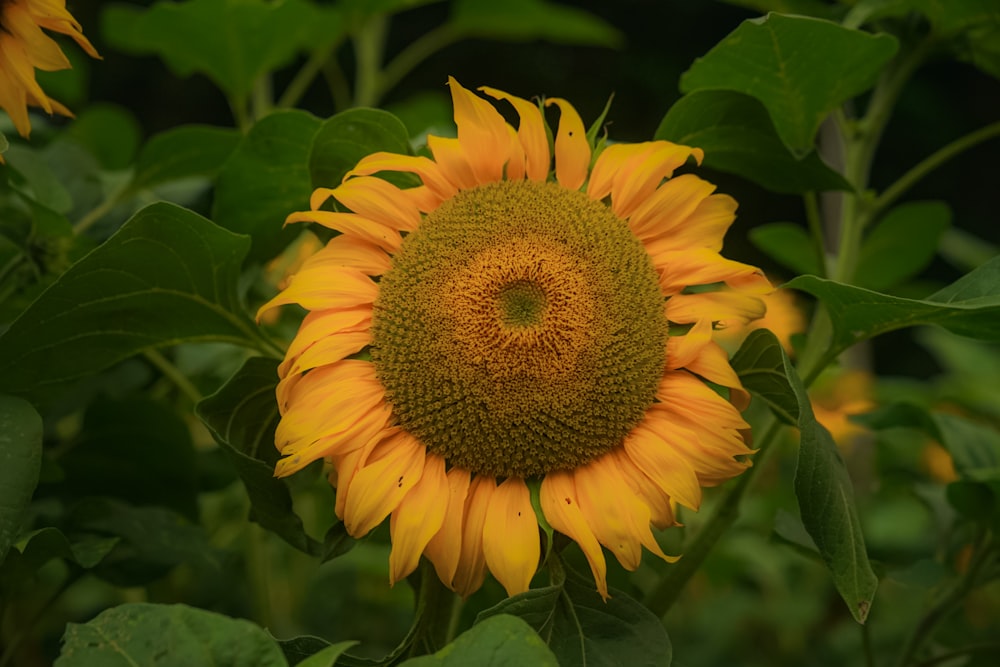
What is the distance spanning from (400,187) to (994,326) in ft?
1.00

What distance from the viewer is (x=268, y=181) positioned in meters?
0.58

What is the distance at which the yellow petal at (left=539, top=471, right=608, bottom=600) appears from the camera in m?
0.42

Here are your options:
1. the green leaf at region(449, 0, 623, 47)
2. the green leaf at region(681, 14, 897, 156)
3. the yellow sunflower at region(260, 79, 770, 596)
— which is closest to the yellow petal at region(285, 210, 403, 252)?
the yellow sunflower at region(260, 79, 770, 596)

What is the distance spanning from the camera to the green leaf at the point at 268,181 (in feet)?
1.84

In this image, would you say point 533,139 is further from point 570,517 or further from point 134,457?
point 134,457

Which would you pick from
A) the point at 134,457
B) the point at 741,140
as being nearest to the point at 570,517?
the point at 741,140

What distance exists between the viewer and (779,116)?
1.90 feet

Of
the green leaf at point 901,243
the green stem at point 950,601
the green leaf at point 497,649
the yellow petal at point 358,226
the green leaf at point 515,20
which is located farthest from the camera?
the green leaf at point 515,20

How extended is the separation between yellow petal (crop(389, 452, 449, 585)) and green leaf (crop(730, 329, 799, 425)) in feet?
0.53

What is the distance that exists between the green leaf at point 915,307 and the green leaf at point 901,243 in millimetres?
289

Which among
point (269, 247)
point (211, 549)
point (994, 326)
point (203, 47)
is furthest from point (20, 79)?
point (994, 326)

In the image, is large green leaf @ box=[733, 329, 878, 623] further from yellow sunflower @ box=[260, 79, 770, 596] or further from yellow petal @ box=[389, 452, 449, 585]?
yellow petal @ box=[389, 452, 449, 585]

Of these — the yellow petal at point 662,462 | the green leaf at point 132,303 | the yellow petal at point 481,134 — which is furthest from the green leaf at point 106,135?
the yellow petal at point 662,462

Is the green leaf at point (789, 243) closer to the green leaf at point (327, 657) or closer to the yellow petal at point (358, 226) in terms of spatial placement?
the yellow petal at point (358, 226)
